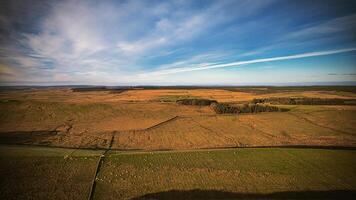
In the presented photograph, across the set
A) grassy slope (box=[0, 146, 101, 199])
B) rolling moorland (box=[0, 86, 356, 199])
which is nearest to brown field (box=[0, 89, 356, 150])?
rolling moorland (box=[0, 86, 356, 199])

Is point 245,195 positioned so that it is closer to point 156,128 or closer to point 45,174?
point 45,174

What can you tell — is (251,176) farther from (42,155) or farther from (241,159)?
(42,155)

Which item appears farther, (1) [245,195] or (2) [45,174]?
(2) [45,174]

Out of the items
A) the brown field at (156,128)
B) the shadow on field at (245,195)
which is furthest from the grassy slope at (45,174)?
the brown field at (156,128)

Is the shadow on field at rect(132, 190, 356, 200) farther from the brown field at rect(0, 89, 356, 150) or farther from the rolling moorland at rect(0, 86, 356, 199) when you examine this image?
the brown field at rect(0, 89, 356, 150)

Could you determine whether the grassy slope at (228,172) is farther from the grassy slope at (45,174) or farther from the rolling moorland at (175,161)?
the grassy slope at (45,174)

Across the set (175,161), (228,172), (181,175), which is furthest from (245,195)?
(175,161)

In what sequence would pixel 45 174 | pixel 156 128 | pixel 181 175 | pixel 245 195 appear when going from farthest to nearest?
1. pixel 156 128
2. pixel 181 175
3. pixel 45 174
4. pixel 245 195
